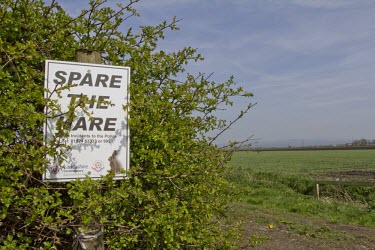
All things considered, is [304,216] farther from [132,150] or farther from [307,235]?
Result: [132,150]

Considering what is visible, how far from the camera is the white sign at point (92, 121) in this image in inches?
105

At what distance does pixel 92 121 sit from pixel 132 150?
56 cm

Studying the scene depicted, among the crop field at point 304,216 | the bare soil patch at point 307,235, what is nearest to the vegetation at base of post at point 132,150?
the crop field at point 304,216

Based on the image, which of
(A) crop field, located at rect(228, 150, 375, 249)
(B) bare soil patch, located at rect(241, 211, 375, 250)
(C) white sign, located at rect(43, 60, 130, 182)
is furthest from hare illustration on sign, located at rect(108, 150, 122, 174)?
(B) bare soil patch, located at rect(241, 211, 375, 250)

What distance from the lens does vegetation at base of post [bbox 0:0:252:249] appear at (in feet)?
8.17

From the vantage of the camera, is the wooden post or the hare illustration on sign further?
the hare illustration on sign

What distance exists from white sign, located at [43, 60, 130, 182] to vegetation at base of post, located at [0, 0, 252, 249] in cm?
8

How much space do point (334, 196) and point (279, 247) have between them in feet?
31.5

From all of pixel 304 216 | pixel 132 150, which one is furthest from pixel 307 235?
pixel 132 150

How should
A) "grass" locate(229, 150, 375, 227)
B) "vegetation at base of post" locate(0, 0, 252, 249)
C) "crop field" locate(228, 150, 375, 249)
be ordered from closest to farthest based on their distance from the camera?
"vegetation at base of post" locate(0, 0, 252, 249) < "crop field" locate(228, 150, 375, 249) < "grass" locate(229, 150, 375, 227)

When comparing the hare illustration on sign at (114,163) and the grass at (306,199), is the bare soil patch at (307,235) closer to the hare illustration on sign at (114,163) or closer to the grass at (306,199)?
the grass at (306,199)

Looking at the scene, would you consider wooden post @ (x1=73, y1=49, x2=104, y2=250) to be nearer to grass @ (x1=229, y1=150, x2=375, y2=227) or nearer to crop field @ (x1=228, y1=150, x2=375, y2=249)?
crop field @ (x1=228, y1=150, x2=375, y2=249)

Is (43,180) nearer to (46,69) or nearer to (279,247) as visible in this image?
(46,69)

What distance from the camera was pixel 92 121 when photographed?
2.68m
